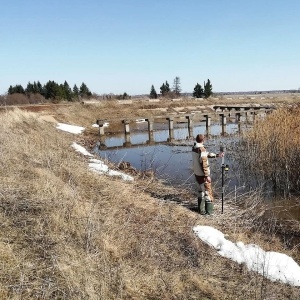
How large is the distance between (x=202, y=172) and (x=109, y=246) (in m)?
2.94

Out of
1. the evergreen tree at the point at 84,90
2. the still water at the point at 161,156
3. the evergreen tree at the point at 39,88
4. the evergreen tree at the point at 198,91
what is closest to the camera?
the still water at the point at 161,156

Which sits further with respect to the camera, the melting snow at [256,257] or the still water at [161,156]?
the still water at [161,156]

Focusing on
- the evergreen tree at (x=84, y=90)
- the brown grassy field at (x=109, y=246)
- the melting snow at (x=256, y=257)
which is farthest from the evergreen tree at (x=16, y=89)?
the melting snow at (x=256, y=257)

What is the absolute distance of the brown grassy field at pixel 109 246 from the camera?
368 centimetres

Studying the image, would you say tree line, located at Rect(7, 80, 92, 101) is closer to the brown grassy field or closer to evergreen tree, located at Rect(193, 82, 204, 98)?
evergreen tree, located at Rect(193, 82, 204, 98)

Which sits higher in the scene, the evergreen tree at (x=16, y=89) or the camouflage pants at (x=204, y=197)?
the evergreen tree at (x=16, y=89)

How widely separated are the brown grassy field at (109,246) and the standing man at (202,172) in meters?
0.34

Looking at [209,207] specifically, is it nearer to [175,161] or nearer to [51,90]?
[175,161]

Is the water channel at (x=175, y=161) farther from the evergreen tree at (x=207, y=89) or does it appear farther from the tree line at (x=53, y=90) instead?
the evergreen tree at (x=207, y=89)

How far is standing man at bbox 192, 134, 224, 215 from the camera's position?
Result: 6.77 metres

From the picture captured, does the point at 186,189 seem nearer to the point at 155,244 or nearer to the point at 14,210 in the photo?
the point at 155,244

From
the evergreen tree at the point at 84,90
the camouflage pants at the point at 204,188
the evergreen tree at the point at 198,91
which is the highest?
the evergreen tree at the point at 84,90

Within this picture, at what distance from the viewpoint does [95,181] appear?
7.82m

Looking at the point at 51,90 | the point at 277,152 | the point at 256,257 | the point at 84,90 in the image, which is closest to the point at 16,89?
the point at 51,90
